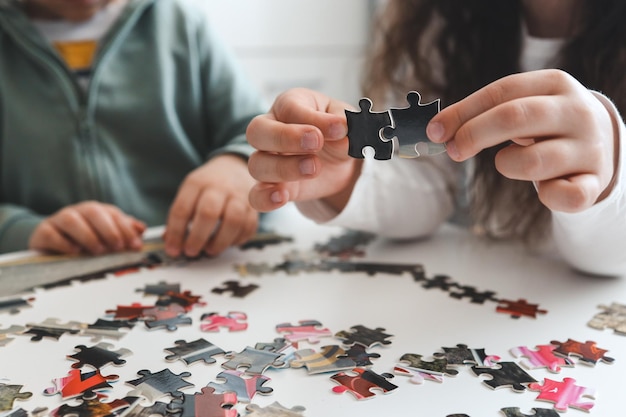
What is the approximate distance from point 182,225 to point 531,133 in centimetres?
65

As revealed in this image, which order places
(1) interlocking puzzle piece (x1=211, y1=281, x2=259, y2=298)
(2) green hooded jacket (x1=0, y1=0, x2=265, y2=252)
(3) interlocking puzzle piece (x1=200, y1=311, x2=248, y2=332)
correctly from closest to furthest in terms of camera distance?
1. (3) interlocking puzzle piece (x1=200, y1=311, x2=248, y2=332)
2. (1) interlocking puzzle piece (x1=211, y1=281, x2=259, y2=298)
3. (2) green hooded jacket (x1=0, y1=0, x2=265, y2=252)

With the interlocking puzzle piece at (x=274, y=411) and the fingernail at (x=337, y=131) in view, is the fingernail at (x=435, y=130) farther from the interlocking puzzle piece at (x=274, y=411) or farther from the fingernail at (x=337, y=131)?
the interlocking puzzle piece at (x=274, y=411)

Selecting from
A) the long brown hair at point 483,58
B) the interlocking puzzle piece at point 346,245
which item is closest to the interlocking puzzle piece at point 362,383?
the interlocking puzzle piece at point 346,245

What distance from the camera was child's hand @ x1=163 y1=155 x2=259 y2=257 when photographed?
105cm

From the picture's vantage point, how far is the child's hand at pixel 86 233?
1090mm

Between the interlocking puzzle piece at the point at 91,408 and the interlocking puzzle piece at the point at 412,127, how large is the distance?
43 centimetres

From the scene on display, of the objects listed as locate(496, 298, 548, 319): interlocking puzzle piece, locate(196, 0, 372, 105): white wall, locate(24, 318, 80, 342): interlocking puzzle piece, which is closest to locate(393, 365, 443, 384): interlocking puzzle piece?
locate(496, 298, 548, 319): interlocking puzzle piece

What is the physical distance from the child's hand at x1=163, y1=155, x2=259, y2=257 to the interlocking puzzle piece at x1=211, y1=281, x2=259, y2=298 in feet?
0.49

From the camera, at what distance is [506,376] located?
63cm

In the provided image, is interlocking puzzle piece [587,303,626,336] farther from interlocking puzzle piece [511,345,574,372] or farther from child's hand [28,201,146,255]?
child's hand [28,201,146,255]

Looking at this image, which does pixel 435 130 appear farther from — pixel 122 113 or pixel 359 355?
pixel 122 113

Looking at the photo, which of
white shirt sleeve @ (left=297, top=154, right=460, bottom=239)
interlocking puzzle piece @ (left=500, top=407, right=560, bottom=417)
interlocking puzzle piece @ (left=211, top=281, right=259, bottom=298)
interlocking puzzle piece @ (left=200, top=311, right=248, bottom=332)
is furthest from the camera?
white shirt sleeve @ (left=297, top=154, right=460, bottom=239)

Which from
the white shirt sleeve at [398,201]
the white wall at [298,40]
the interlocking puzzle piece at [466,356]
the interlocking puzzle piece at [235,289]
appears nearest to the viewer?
the interlocking puzzle piece at [466,356]

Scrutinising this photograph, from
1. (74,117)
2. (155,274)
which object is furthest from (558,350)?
(74,117)
